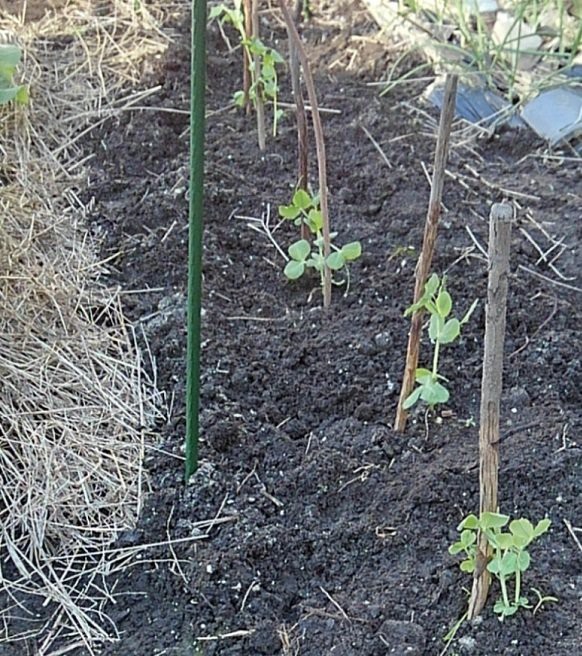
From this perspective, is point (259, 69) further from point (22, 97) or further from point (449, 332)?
point (449, 332)

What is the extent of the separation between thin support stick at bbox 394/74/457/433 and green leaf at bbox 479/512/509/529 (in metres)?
0.47

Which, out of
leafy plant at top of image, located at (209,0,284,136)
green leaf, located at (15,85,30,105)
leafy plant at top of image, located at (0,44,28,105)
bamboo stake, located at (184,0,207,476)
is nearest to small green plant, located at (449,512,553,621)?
bamboo stake, located at (184,0,207,476)

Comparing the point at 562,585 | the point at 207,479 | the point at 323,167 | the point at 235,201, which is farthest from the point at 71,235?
the point at 562,585

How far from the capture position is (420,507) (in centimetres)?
181

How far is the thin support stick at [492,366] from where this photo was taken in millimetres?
1371

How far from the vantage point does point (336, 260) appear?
2176 millimetres

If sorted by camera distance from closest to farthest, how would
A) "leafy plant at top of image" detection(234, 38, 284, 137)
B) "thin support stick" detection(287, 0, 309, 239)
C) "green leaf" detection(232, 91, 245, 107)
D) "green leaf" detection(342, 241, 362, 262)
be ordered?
"green leaf" detection(342, 241, 362, 262) → "thin support stick" detection(287, 0, 309, 239) → "leafy plant at top of image" detection(234, 38, 284, 137) → "green leaf" detection(232, 91, 245, 107)

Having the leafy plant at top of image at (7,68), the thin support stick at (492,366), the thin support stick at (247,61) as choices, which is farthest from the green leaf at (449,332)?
the thin support stick at (247,61)

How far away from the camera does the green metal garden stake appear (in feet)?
5.34

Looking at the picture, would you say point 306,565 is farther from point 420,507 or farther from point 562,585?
point 562,585

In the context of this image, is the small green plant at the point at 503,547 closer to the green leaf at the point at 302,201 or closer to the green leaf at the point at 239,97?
the green leaf at the point at 302,201

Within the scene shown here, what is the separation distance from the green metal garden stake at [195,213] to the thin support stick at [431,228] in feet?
1.26

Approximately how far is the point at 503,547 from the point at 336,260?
0.84m

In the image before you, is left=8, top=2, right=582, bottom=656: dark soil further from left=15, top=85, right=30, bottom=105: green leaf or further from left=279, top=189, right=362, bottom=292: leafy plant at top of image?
left=15, top=85, right=30, bottom=105: green leaf
